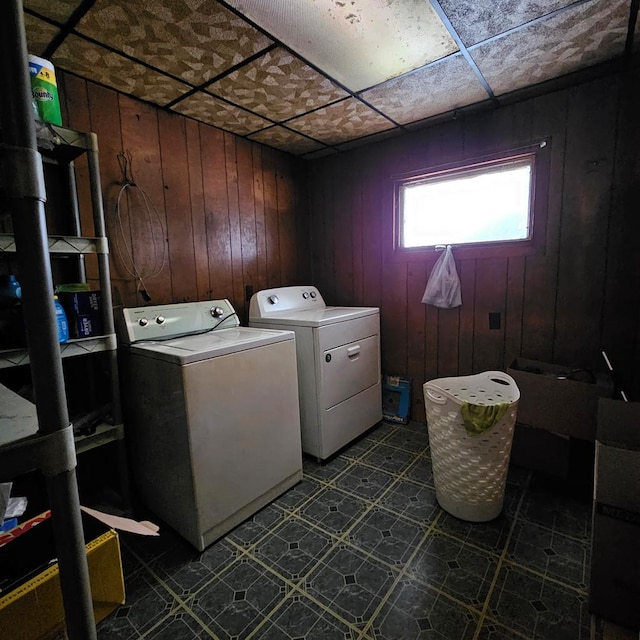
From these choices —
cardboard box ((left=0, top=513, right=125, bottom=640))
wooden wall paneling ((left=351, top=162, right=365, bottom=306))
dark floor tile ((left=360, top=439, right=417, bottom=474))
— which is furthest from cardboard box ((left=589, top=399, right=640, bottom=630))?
wooden wall paneling ((left=351, top=162, right=365, bottom=306))

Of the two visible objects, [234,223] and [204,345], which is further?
[234,223]

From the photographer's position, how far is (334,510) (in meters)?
1.72

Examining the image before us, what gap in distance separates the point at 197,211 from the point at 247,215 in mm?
413

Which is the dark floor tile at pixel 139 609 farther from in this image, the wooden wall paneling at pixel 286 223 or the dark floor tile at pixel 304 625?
the wooden wall paneling at pixel 286 223

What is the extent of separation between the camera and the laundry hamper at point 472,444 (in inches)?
58.2

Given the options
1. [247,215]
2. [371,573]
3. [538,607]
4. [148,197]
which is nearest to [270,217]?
[247,215]

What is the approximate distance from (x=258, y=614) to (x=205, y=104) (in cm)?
242

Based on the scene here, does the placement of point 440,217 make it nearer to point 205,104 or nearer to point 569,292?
point 569,292

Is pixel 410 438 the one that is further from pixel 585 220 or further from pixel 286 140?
pixel 286 140

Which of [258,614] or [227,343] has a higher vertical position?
[227,343]

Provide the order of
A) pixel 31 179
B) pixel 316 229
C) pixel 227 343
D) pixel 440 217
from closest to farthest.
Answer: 1. pixel 31 179
2. pixel 227 343
3. pixel 440 217
4. pixel 316 229

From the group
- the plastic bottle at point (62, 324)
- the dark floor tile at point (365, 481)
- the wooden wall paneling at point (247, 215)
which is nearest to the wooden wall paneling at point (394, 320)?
the dark floor tile at point (365, 481)

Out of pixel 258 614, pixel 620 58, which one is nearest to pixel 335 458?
pixel 258 614

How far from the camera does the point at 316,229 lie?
305cm
